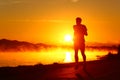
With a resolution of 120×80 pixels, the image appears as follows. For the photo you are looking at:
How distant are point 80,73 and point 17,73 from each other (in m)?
3.07

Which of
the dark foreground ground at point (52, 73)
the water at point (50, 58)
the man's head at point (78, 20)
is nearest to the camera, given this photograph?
the dark foreground ground at point (52, 73)

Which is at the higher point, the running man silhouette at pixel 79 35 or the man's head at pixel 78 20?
the man's head at pixel 78 20

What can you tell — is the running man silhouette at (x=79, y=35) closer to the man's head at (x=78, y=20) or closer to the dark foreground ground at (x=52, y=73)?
the man's head at (x=78, y=20)

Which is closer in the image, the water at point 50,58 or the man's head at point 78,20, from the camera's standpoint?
the man's head at point 78,20

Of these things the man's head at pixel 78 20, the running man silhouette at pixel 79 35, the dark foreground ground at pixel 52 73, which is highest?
the man's head at pixel 78 20

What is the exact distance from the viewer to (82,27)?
2000cm

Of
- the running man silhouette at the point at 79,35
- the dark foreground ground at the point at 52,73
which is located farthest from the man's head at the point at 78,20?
Answer: the dark foreground ground at the point at 52,73

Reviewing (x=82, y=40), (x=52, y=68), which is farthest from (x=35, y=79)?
(x=52, y=68)

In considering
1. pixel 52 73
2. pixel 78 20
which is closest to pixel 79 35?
pixel 78 20

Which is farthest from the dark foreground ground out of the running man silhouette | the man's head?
the man's head

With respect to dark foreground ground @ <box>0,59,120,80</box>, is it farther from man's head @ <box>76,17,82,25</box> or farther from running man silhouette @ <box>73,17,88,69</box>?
man's head @ <box>76,17,82,25</box>

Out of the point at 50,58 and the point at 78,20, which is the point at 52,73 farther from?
the point at 50,58

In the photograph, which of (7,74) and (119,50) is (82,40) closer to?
(7,74)

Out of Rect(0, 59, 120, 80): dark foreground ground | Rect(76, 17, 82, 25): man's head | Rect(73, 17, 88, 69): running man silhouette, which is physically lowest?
Rect(0, 59, 120, 80): dark foreground ground
